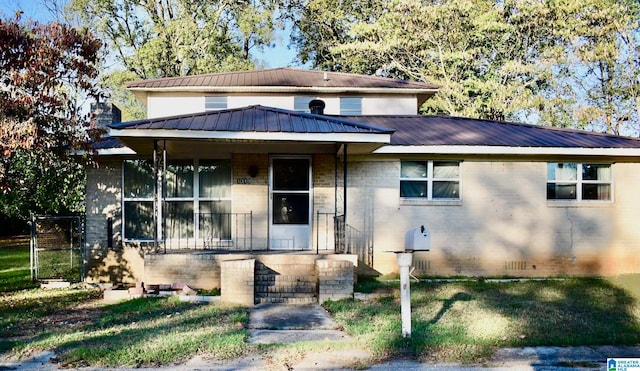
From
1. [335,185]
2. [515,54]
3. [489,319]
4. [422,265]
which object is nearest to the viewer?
[489,319]

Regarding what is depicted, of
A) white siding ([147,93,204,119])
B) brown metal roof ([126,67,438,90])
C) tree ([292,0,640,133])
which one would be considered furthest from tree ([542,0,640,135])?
white siding ([147,93,204,119])

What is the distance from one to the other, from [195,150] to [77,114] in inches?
101

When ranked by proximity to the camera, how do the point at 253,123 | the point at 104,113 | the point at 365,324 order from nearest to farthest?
the point at 365,324, the point at 253,123, the point at 104,113

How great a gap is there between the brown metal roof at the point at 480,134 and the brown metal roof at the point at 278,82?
1.53 m

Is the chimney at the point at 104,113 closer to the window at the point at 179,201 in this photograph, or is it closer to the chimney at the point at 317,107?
the window at the point at 179,201

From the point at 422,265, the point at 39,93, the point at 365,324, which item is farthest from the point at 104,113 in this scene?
the point at 365,324

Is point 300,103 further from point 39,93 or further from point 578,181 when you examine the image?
point 578,181

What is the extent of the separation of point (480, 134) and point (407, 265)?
680 centimetres

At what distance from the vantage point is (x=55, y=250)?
523 inches

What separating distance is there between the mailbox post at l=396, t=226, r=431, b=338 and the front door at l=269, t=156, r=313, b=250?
501 cm

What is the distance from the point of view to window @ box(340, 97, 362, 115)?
14875 millimetres

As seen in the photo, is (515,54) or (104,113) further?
(515,54)

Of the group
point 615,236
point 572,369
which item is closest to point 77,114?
point 572,369

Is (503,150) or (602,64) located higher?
(602,64)
